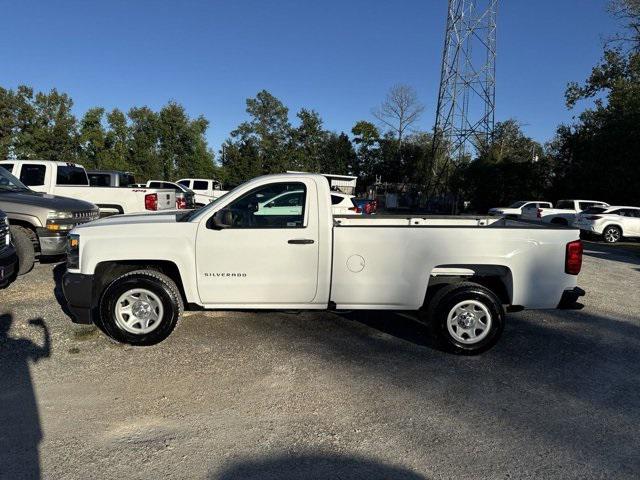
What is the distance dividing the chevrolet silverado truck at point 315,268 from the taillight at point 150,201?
703 centimetres

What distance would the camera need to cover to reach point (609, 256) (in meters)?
13.9

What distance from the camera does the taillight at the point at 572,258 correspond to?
192 inches

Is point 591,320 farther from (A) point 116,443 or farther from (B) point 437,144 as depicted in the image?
(B) point 437,144

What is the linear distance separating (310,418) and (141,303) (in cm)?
234

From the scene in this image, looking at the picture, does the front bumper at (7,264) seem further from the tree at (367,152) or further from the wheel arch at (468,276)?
the tree at (367,152)

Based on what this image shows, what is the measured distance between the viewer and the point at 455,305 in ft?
16.0

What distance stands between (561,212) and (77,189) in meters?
20.1

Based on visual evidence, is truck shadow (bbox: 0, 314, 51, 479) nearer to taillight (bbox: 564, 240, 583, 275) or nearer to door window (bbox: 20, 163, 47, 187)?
taillight (bbox: 564, 240, 583, 275)

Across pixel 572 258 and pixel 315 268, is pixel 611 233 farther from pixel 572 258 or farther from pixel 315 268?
pixel 315 268

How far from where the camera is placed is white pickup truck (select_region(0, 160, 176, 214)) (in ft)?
36.1

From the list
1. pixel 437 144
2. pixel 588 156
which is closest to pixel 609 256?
pixel 588 156

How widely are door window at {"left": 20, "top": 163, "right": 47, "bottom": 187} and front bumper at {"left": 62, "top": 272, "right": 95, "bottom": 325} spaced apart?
7.48m

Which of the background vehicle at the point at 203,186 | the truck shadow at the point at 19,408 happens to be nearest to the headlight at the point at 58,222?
the truck shadow at the point at 19,408

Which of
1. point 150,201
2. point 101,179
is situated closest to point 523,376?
point 150,201
